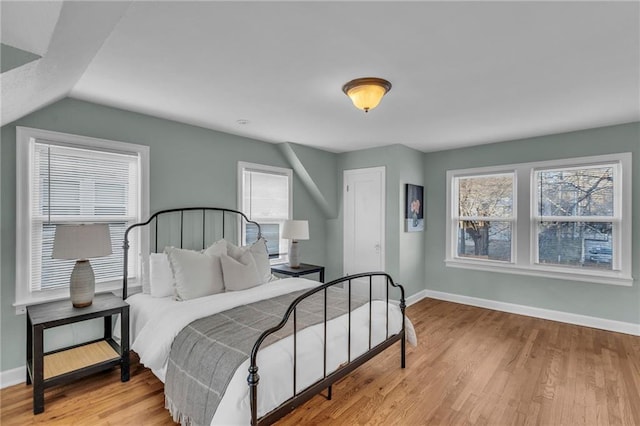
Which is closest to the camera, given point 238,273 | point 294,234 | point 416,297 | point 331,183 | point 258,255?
point 238,273

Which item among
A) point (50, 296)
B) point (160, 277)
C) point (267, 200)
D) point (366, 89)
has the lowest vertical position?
point (50, 296)

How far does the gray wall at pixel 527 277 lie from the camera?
143 inches

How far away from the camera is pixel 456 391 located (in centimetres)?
250

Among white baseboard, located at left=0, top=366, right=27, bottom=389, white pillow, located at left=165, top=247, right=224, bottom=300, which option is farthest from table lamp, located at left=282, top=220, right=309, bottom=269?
white baseboard, located at left=0, top=366, right=27, bottom=389

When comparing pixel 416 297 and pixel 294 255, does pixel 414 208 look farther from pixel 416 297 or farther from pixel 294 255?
pixel 294 255

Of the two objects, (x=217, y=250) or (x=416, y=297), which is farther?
(x=416, y=297)

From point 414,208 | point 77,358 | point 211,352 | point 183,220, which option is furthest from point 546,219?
point 77,358

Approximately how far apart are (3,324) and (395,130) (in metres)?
4.20

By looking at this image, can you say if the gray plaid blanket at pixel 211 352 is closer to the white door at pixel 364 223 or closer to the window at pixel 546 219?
the white door at pixel 364 223

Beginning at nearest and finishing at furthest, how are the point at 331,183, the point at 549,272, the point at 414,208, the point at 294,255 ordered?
1. the point at 549,272
2. the point at 294,255
3. the point at 414,208
4. the point at 331,183

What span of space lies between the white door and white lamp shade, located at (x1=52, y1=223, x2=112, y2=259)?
3437mm

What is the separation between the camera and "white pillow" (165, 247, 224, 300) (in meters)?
2.81

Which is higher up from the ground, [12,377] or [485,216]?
[485,216]

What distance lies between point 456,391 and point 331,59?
2686 millimetres
